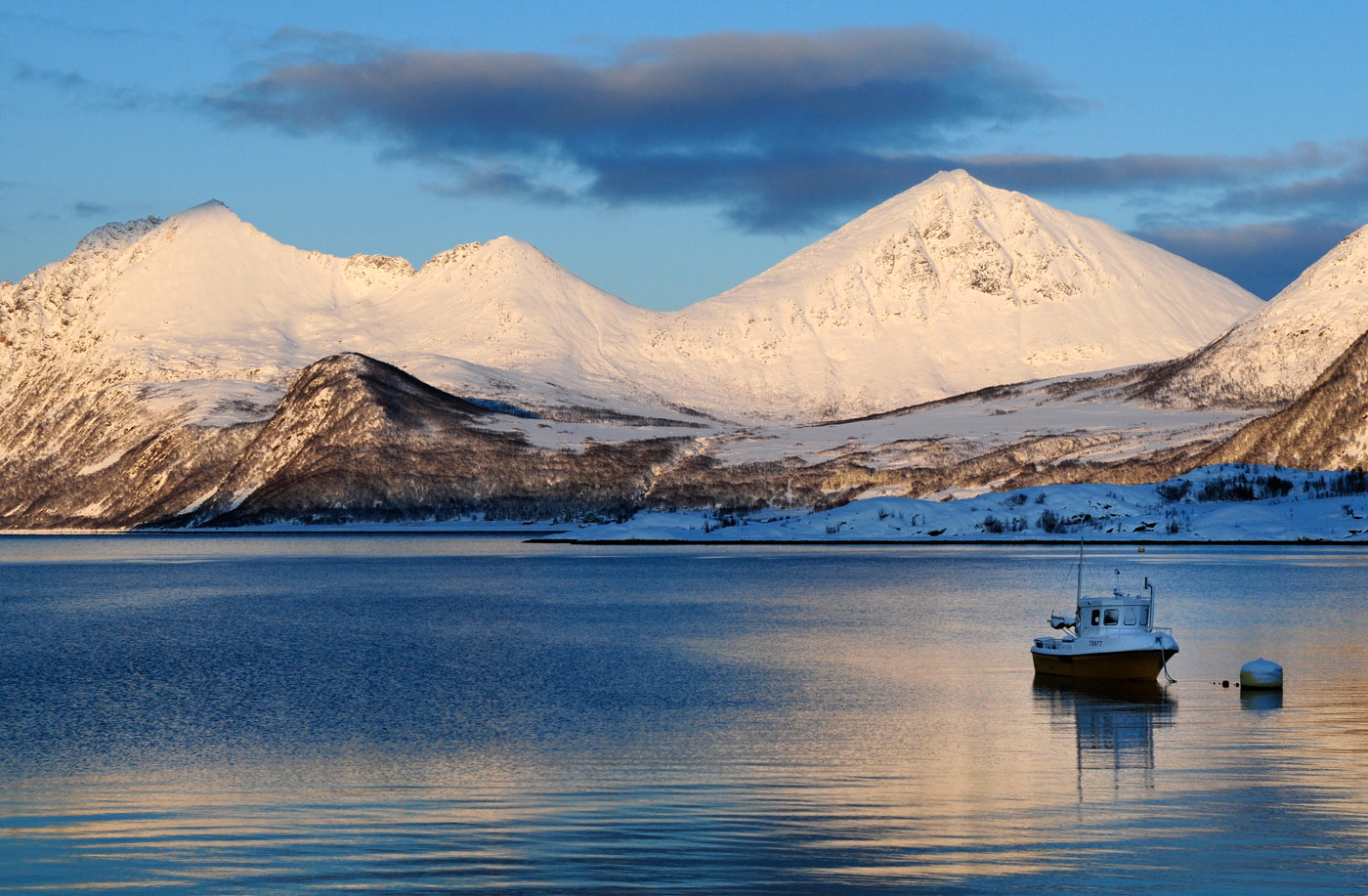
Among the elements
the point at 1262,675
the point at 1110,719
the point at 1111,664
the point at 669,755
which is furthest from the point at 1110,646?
the point at 669,755

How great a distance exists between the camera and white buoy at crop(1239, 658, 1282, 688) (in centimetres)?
5547

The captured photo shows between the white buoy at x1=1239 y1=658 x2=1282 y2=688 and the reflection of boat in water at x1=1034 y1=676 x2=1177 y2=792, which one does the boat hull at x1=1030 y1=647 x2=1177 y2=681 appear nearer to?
the reflection of boat in water at x1=1034 y1=676 x2=1177 y2=792

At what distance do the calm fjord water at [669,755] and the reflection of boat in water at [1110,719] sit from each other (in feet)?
0.72

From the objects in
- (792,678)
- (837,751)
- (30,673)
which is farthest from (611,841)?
(30,673)

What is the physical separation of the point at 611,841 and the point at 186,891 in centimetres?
807

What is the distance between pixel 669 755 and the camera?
4394 centimetres

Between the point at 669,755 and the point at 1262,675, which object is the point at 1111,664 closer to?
the point at 1262,675

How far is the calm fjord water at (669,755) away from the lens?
30234mm

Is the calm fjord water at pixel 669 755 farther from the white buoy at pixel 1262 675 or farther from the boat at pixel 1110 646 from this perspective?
the boat at pixel 1110 646

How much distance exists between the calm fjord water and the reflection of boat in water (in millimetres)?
219

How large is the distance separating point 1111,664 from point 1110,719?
11020 millimetres

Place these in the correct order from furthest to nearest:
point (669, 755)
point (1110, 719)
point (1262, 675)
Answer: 1. point (1262, 675)
2. point (1110, 719)
3. point (669, 755)

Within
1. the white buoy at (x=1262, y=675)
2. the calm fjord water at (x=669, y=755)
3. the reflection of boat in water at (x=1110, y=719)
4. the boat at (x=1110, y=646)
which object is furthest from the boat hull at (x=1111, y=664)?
the white buoy at (x=1262, y=675)

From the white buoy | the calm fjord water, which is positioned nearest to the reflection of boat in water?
the calm fjord water
